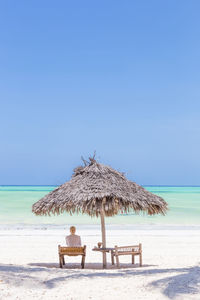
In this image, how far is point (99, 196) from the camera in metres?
8.25

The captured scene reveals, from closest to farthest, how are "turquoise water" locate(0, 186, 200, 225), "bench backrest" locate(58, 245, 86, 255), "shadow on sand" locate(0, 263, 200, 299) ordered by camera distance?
"shadow on sand" locate(0, 263, 200, 299) → "bench backrest" locate(58, 245, 86, 255) → "turquoise water" locate(0, 186, 200, 225)

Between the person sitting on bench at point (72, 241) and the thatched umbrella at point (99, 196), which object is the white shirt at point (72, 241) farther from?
the thatched umbrella at point (99, 196)

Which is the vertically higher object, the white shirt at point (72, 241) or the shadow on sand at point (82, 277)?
the white shirt at point (72, 241)

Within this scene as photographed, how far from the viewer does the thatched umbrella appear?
8.35 metres

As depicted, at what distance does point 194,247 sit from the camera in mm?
12469

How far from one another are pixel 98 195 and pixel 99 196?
4 cm

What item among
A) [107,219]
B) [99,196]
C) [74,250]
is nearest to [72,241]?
[74,250]

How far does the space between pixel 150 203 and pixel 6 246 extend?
565 cm

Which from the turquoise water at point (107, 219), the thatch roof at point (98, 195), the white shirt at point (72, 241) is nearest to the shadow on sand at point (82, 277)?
the white shirt at point (72, 241)

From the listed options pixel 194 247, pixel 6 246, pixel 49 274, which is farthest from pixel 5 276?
pixel 194 247

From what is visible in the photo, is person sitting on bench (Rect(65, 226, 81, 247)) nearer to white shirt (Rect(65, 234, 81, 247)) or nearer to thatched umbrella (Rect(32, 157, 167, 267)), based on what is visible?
white shirt (Rect(65, 234, 81, 247))

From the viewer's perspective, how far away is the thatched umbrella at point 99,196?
27.4 ft

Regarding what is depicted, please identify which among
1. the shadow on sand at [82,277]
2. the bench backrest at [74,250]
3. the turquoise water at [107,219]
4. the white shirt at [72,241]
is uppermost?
the turquoise water at [107,219]

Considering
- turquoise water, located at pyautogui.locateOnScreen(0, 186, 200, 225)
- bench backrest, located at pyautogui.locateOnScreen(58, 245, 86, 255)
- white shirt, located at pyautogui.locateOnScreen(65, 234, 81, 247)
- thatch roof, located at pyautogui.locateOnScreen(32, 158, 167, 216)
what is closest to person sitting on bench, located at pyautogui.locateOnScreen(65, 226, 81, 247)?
white shirt, located at pyautogui.locateOnScreen(65, 234, 81, 247)
